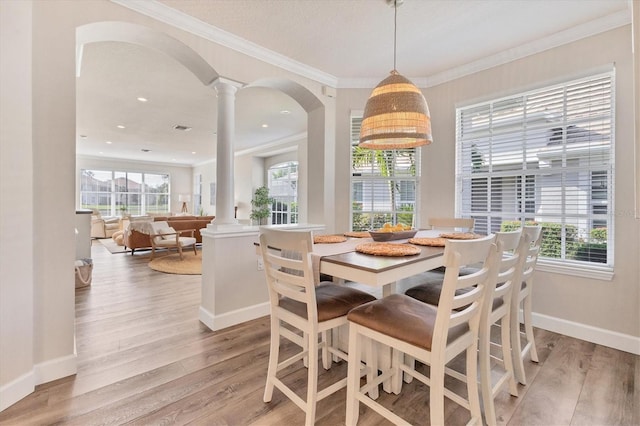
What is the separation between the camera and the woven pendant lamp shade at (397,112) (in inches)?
76.9

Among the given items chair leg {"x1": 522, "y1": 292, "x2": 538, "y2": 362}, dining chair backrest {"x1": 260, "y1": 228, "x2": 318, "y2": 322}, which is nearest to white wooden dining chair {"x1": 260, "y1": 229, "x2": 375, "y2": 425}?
dining chair backrest {"x1": 260, "y1": 228, "x2": 318, "y2": 322}

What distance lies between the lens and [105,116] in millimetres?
5152

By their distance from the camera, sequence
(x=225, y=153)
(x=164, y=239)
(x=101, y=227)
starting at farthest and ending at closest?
(x=101, y=227)
(x=164, y=239)
(x=225, y=153)

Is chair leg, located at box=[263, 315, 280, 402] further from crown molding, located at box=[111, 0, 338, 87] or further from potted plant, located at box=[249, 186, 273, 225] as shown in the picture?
potted plant, located at box=[249, 186, 273, 225]

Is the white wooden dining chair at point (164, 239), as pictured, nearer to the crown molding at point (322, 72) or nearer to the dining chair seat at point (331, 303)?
the crown molding at point (322, 72)

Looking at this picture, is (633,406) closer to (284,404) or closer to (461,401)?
(461,401)

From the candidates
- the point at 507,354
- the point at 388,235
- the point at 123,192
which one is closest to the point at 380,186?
the point at 388,235

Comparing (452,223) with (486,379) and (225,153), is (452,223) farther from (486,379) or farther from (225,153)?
(225,153)

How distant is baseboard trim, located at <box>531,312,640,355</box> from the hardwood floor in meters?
0.08

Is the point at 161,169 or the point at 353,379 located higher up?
the point at 161,169

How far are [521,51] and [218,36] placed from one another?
2.81 m

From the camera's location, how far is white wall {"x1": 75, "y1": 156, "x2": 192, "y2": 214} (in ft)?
30.4

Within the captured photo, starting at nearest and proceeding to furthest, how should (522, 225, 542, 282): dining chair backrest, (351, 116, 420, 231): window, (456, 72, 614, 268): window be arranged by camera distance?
(522, 225, 542, 282): dining chair backrest
(456, 72, 614, 268): window
(351, 116, 420, 231): window

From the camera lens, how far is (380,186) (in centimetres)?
362
